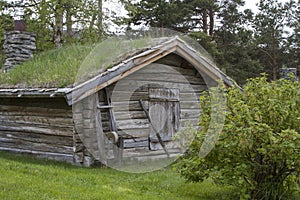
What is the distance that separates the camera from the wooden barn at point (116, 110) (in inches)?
387

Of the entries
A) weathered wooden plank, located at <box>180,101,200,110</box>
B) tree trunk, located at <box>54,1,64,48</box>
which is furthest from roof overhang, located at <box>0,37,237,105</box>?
tree trunk, located at <box>54,1,64,48</box>

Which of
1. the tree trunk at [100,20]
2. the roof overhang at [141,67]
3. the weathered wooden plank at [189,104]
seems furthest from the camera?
the tree trunk at [100,20]

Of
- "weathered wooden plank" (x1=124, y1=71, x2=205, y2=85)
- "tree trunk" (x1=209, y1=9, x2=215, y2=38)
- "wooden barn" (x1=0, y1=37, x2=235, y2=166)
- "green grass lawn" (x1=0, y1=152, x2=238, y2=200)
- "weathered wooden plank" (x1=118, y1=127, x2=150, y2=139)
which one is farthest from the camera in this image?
"tree trunk" (x1=209, y1=9, x2=215, y2=38)

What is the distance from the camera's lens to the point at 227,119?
7.07 m

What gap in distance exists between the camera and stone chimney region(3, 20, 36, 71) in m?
14.3

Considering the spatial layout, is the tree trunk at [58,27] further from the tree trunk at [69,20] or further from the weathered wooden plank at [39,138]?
the weathered wooden plank at [39,138]

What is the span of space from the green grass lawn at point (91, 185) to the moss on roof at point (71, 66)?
81.0 inches

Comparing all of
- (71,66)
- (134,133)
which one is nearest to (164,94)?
(134,133)

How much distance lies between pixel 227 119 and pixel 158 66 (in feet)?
15.9

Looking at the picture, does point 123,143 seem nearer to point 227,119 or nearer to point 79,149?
point 79,149

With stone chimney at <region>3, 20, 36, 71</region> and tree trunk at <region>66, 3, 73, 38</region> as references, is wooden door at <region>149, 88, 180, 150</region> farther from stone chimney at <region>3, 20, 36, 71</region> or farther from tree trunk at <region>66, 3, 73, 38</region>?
tree trunk at <region>66, 3, 73, 38</region>

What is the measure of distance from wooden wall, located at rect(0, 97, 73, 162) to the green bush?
12.2 feet

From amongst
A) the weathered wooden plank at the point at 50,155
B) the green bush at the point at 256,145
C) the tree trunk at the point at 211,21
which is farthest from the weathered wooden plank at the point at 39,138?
the tree trunk at the point at 211,21

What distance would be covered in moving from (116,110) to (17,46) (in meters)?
5.70
